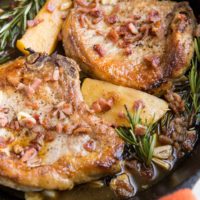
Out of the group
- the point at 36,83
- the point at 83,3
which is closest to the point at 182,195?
the point at 36,83

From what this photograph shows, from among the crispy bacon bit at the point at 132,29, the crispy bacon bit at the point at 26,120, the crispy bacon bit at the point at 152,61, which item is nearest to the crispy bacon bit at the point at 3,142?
the crispy bacon bit at the point at 26,120

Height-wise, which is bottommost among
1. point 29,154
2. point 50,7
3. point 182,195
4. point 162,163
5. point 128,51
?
point 162,163

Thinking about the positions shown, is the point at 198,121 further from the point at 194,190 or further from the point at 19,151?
the point at 19,151

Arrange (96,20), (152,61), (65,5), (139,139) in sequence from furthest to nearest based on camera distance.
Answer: (65,5)
(96,20)
(152,61)
(139,139)

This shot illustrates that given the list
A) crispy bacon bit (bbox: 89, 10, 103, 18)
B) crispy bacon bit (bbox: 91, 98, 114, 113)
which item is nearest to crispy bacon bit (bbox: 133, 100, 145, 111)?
crispy bacon bit (bbox: 91, 98, 114, 113)

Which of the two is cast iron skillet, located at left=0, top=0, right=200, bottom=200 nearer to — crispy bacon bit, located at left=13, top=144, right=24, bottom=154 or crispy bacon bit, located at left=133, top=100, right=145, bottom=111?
crispy bacon bit, located at left=13, top=144, right=24, bottom=154

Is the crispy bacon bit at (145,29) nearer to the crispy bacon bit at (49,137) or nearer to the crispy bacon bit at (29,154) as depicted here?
the crispy bacon bit at (49,137)

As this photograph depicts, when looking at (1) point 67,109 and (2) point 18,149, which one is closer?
(2) point 18,149

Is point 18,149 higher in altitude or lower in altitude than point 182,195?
higher

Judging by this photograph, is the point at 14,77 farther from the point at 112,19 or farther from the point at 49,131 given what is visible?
the point at 112,19
